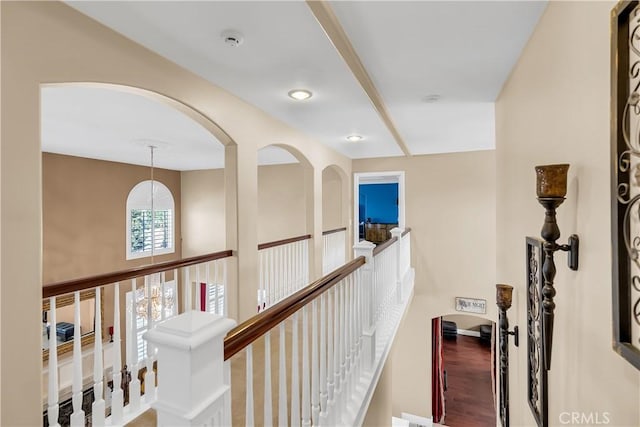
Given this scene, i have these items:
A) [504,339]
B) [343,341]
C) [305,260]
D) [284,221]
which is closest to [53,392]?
[343,341]

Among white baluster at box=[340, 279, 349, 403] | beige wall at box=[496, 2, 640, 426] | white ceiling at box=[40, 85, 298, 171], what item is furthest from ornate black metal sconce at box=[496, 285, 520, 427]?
white ceiling at box=[40, 85, 298, 171]

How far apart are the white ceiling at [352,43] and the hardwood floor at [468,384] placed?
20.6ft

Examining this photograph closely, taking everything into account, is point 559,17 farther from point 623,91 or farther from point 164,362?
point 164,362

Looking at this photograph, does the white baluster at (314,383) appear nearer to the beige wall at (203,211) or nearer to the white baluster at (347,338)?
the white baluster at (347,338)

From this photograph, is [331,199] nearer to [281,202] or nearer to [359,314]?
[281,202]

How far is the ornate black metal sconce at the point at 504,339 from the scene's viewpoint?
2256mm

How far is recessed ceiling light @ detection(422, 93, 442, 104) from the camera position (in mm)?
2863

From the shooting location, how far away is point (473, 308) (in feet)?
17.6

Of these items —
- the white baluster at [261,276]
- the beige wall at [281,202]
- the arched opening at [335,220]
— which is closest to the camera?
the white baluster at [261,276]

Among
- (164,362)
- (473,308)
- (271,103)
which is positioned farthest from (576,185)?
(473,308)

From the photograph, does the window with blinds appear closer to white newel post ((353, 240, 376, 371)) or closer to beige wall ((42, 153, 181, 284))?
beige wall ((42, 153, 181, 284))

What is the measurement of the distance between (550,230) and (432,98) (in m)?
2.00

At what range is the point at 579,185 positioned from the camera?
4.18ft

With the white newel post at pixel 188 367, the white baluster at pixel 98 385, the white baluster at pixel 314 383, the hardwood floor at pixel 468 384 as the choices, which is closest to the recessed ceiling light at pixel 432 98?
the white baluster at pixel 314 383
